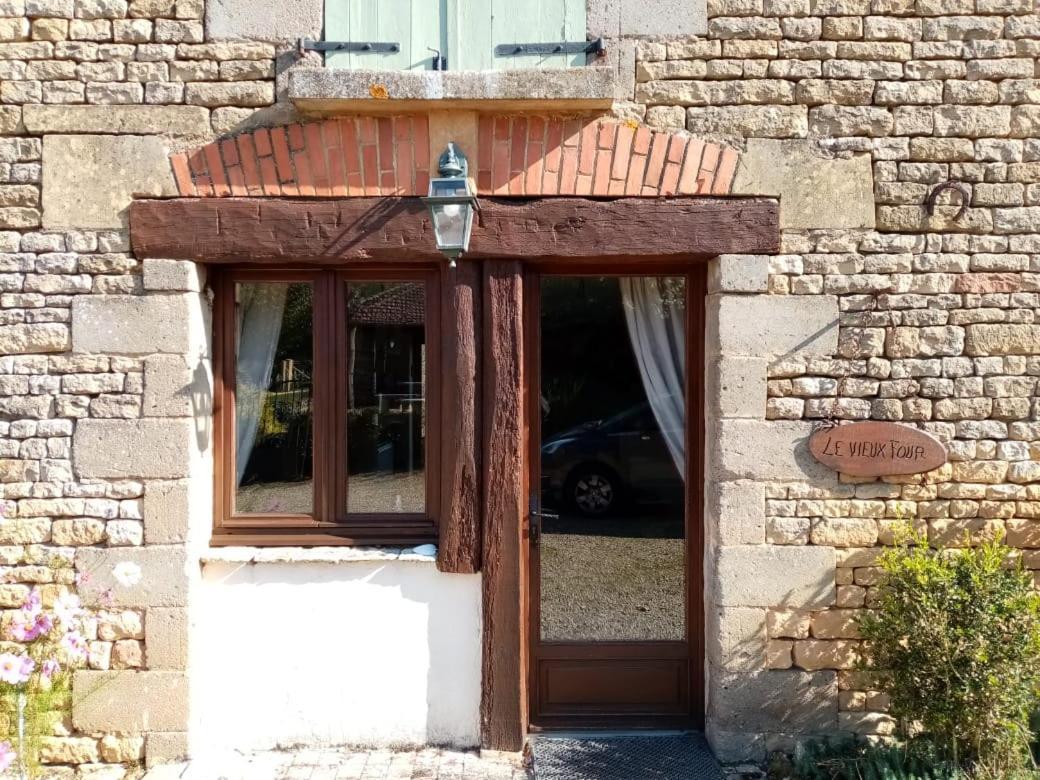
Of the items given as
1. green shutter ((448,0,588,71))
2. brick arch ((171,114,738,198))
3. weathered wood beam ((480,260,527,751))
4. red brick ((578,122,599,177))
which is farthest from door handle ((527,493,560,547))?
green shutter ((448,0,588,71))

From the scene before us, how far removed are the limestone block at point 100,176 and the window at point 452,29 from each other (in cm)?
96

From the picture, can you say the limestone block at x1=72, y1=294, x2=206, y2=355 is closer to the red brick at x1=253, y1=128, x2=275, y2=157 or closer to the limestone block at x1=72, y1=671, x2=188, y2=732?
the red brick at x1=253, y1=128, x2=275, y2=157

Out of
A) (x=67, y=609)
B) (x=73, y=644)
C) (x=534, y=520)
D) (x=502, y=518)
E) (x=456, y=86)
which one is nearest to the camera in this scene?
(x=73, y=644)

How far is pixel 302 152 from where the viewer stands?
3850 millimetres

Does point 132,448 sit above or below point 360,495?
above

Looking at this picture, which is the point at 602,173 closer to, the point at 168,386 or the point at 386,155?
the point at 386,155

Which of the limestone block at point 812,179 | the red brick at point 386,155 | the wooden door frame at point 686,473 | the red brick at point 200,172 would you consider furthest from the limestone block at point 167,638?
the limestone block at point 812,179

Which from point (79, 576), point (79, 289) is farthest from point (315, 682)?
point (79, 289)

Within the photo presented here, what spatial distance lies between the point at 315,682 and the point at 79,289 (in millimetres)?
2171

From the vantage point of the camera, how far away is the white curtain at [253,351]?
4.16 m

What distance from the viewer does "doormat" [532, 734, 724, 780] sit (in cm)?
373

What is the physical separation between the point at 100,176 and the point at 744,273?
304 centimetres

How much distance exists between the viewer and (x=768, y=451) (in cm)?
386

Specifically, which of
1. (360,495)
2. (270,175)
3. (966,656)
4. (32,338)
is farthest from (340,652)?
(966,656)
